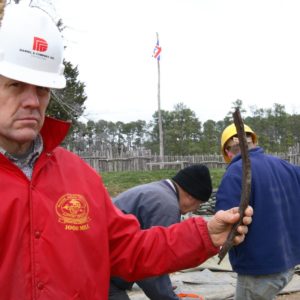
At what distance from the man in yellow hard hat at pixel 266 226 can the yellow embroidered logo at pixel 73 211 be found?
1709 millimetres

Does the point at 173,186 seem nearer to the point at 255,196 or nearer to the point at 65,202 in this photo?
the point at 255,196

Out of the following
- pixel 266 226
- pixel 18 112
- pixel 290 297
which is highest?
pixel 18 112

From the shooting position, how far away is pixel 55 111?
20031 millimetres

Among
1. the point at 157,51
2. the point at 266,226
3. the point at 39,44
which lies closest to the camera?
the point at 39,44

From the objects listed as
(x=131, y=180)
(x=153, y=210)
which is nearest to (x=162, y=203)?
(x=153, y=210)

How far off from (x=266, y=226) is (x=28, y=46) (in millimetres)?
2155

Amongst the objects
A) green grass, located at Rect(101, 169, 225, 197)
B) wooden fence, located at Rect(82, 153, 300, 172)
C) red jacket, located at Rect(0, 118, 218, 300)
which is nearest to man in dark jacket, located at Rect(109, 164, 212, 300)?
red jacket, located at Rect(0, 118, 218, 300)

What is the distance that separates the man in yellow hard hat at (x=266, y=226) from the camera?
3334 millimetres

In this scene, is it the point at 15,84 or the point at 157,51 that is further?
the point at 157,51

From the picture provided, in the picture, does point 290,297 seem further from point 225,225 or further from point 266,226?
point 225,225

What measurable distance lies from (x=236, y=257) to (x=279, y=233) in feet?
1.12

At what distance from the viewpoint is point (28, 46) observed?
5.97 feet

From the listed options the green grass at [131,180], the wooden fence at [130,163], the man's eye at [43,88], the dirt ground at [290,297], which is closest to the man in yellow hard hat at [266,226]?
the man's eye at [43,88]

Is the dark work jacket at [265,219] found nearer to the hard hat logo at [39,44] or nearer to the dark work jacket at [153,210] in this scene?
the dark work jacket at [153,210]
